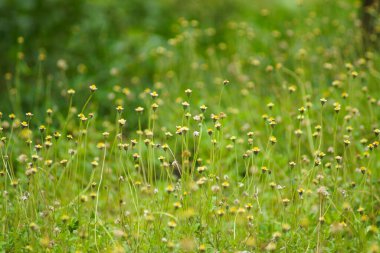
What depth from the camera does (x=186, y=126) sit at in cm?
352

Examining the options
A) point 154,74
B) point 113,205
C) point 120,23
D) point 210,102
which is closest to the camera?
point 113,205

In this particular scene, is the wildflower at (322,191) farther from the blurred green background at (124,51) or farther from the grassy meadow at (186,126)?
the blurred green background at (124,51)

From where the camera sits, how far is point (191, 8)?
6.18m

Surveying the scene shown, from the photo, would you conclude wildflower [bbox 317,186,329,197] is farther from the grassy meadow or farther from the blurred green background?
the blurred green background

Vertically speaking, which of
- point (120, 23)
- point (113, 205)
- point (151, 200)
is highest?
point (120, 23)

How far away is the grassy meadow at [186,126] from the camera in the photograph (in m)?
2.55

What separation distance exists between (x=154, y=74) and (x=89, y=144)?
1.44 meters

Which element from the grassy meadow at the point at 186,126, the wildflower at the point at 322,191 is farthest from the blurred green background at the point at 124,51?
the wildflower at the point at 322,191

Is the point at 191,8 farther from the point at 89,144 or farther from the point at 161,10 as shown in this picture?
the point at 89,144

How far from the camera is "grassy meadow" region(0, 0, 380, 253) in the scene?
2.55m

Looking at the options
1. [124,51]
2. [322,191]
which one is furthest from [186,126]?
[124,51]

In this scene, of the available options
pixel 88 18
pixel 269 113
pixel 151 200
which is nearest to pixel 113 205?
pixel 151 200

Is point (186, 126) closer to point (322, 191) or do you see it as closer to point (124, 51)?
point (322, 191)

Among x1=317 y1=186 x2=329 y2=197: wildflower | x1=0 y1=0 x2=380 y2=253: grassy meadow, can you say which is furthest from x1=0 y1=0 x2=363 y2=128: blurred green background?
x1=317 y1=186 x2=329 y2=197: wildflower
